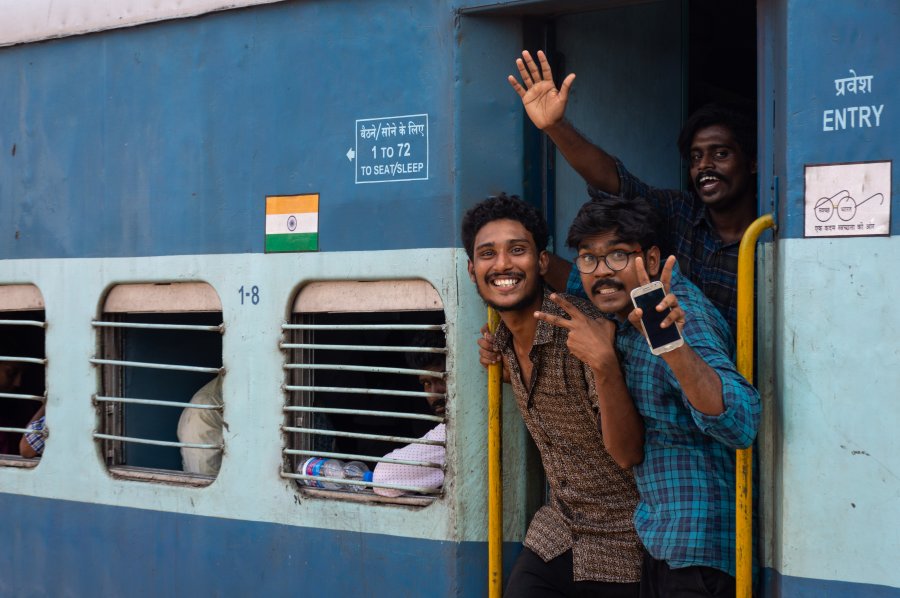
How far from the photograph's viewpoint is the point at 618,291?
2.86m

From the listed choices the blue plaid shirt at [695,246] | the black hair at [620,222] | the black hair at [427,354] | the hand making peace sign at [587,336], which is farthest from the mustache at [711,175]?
the black hair at [427,354]

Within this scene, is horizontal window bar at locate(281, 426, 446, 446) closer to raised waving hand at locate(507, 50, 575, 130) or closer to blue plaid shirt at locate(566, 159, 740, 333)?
blue plaid shirt at locate(566, 159, 740, 333)

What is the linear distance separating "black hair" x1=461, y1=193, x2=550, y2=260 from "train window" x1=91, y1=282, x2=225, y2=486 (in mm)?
1201

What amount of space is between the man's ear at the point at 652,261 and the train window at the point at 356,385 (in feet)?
2.70

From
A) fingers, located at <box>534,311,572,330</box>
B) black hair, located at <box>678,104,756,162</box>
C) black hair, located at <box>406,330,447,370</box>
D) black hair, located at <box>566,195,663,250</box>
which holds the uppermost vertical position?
black hair, located at <box>678,104,756,162</box>

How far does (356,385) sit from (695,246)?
4.93ft

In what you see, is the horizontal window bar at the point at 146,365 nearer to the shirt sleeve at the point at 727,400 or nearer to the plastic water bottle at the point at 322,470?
the plastic water bottle at the point at 322,470

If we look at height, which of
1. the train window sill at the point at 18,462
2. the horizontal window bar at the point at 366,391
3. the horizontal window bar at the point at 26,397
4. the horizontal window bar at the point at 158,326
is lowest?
the train window sill at the point at 18,462

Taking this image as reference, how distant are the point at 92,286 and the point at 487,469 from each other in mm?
1813

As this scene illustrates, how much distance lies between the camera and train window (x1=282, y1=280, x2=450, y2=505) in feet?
11.8

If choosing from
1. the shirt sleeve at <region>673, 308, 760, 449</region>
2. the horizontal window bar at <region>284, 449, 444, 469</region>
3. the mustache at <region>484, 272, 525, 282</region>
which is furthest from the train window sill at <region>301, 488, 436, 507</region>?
the shirt sleeve at <region>673, 308, 760, 449</region>

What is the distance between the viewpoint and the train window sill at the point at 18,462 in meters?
4.61

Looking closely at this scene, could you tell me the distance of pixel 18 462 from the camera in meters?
4.64

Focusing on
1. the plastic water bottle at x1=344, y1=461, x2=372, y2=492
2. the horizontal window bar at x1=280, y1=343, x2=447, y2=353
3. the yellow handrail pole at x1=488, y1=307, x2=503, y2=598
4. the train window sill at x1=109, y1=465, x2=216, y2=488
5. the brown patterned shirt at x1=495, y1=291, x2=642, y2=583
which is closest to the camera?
the brown patterned shirt at x1=495, y1=291, x2=642, y2=583
